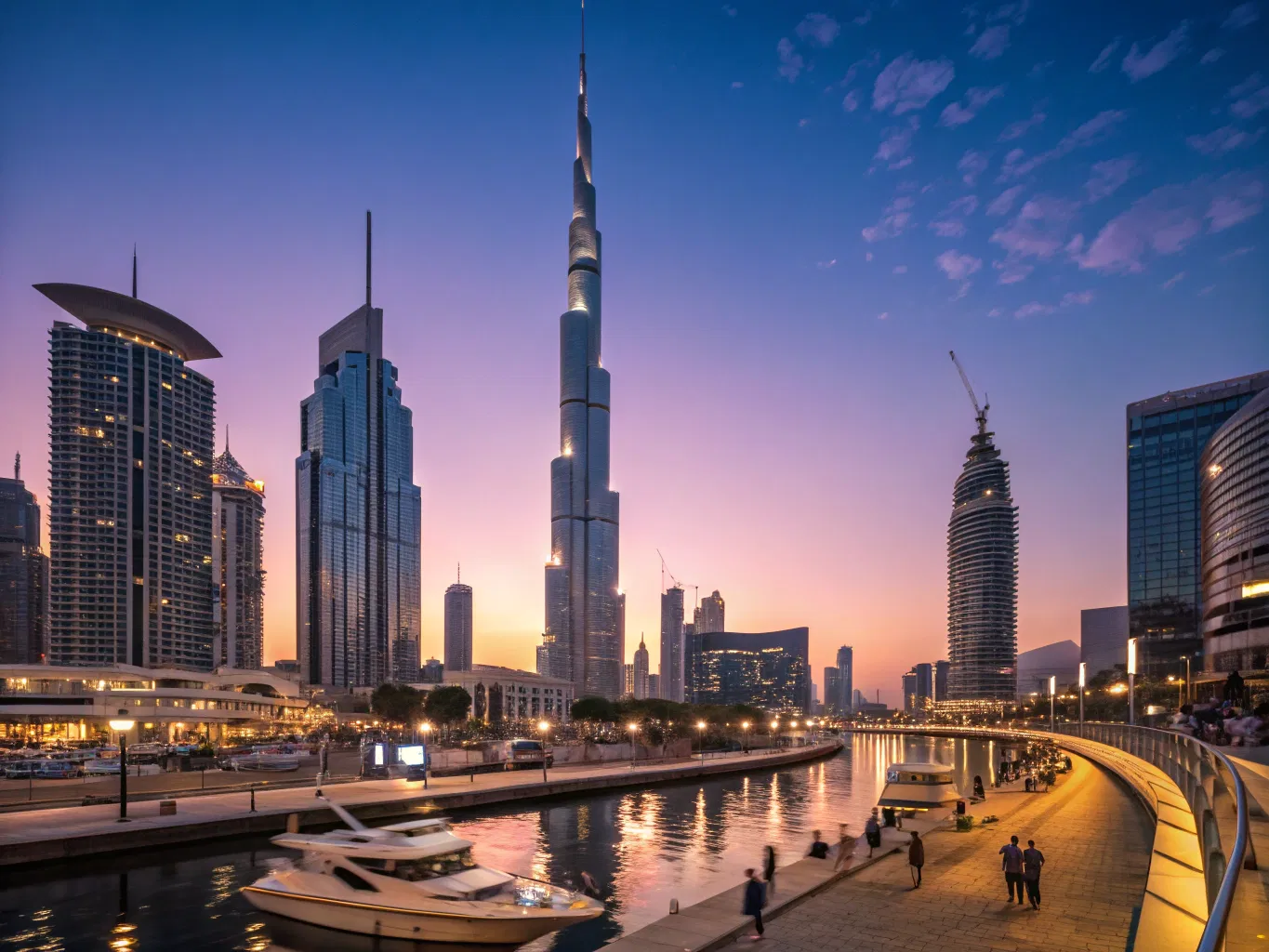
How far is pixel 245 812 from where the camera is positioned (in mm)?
38062

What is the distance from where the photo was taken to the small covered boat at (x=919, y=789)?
47562mm

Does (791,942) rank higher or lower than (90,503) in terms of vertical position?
lower

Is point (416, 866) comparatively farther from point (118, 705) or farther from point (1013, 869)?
point (118, 705)

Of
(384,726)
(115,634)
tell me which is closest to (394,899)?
(384,726)

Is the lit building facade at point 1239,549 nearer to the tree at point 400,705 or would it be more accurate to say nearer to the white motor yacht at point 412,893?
the white motor yacht at point 412,893

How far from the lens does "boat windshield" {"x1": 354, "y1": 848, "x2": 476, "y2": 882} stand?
78.1ft

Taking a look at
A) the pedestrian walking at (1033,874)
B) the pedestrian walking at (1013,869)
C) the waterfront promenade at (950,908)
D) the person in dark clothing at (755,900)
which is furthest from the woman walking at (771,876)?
the pedestrian walking at (1033,874)

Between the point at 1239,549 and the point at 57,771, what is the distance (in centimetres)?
15179

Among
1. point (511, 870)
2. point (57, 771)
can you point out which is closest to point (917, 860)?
point (511, 870)

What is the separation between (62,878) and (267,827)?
9.06 meters

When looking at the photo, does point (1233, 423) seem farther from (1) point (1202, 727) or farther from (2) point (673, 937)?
(2) point (673, 937)

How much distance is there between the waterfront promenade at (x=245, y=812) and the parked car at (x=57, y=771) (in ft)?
79.7

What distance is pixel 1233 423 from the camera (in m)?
138

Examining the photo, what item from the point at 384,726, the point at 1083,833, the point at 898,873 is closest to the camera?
the point at 898,873
